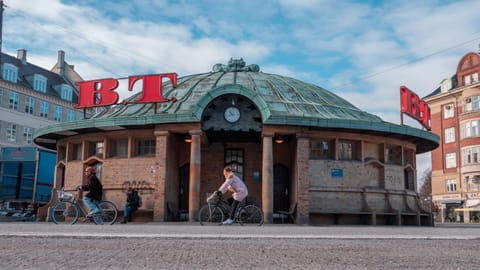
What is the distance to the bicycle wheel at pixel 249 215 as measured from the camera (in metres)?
15.9

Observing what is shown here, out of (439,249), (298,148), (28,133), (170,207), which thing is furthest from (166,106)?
(28,133)

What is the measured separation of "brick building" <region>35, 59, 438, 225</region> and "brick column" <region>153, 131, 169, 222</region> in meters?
0.04

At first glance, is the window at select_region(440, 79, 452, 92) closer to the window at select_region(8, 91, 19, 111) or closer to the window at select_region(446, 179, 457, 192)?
the window at select_region(446, 179, 457, 192)

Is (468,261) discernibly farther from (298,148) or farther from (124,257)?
(298,148)

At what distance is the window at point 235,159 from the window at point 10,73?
38532mm

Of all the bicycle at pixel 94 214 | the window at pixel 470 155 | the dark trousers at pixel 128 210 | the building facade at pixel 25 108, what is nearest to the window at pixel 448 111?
the window at pixel 470 155

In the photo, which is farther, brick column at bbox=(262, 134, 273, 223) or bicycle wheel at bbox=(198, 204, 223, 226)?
brick column at bbox=(262, 134, 273, 223)

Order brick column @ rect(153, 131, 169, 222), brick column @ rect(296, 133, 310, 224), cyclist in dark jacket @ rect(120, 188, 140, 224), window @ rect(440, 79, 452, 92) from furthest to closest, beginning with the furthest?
window @ rect(440, 79, 452, 92), brick column @ rect(153, 131, 169, 222), brick column @ rect(296, 133, 310, 224), cyclist in dark jacket @ rect(120, 188, 140, 224)

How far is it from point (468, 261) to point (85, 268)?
463cm

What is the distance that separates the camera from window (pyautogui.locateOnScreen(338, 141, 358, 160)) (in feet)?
76.3

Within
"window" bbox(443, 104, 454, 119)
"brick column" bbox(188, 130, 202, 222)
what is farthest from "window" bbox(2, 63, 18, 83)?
"window" bbox(443, 104, 454, 119)

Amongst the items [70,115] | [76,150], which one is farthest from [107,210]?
[70,115]

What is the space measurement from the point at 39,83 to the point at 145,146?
42350mm

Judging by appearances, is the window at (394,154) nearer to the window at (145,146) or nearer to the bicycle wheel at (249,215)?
the window at (145,146)
